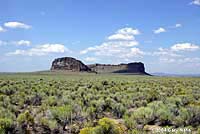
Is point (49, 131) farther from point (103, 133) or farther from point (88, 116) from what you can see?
point (103, 133)

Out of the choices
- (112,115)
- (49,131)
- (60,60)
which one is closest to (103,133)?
(49,131)

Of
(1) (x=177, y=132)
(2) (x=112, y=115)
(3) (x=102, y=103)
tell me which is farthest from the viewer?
(3) (x=102, y=103)

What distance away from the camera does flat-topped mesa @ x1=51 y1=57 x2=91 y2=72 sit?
7215 inches

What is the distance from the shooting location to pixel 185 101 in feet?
64.5

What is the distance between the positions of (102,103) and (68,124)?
4848mm

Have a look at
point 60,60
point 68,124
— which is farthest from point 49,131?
point 60,60

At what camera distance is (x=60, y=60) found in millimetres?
199250

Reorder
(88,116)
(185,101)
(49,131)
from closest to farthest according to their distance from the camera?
(49,131) → (88,116) → (185,101)

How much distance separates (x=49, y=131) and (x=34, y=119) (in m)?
1.63

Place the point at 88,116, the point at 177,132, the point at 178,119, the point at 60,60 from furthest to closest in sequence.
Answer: the point at 60,60
the point at 88,116
the point at 178,119
the point at 177,132

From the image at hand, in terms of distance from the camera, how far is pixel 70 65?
189 metres

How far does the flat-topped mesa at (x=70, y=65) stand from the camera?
18325cm

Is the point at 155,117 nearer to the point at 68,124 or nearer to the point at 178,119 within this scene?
the point at 178,119

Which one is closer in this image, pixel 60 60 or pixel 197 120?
pixel 197 120
